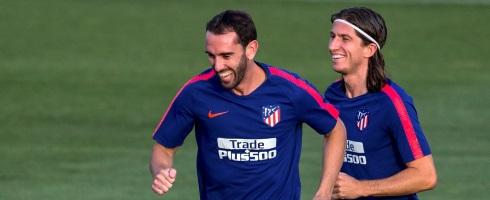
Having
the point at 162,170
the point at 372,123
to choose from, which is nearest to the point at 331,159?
the point at 372,123

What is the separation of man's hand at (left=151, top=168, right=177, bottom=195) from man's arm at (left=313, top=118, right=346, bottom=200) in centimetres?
89

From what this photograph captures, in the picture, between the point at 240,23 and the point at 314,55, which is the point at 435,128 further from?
the point at 240,23

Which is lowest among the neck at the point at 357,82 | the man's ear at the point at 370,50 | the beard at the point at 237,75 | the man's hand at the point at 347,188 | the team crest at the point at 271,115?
the man's hand at the point at 347,188

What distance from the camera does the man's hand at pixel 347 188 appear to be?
26.5 feet

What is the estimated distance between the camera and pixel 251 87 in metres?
8.12

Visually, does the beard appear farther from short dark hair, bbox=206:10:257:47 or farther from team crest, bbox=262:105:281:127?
team crest, bbox=262:105:281:127

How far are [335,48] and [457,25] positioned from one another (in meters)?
13.7

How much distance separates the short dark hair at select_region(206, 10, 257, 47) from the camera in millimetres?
7898

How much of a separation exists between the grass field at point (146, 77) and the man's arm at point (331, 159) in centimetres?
507

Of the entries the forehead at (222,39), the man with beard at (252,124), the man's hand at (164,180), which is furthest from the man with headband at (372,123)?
the man's hand at (164,180)

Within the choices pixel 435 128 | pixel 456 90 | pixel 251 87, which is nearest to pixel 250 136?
pixel 251 87

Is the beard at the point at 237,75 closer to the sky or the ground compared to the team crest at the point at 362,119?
closer to the sky

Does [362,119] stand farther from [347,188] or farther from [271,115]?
[271,115]

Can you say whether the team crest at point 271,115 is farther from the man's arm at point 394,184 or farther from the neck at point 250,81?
the man's arm at point 394,184
